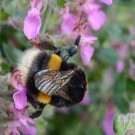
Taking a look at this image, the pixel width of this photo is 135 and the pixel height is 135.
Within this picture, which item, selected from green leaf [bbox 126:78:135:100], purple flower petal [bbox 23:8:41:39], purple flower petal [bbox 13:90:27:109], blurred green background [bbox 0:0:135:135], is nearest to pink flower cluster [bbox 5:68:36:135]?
purple flower petal [bbox 13:90:27:109]

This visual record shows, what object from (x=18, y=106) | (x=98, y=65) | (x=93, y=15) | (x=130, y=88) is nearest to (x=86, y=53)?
(x=93, y=15)

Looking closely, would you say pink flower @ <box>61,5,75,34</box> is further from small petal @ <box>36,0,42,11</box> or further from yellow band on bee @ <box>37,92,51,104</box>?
yellow band on bee @ <box>37,92,51,104</box>

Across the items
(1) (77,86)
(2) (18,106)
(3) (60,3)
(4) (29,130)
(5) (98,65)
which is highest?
(3) (60,3)

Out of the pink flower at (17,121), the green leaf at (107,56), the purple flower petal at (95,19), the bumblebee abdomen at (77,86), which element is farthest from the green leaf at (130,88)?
the bumblebee abdomen at (77,86)

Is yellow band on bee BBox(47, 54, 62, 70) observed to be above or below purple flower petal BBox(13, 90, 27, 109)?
above

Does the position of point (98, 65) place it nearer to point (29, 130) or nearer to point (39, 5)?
point (29, 130)

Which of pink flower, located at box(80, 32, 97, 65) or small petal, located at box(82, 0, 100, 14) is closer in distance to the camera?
pink flower, located at box(80, 32, 97, 65)
